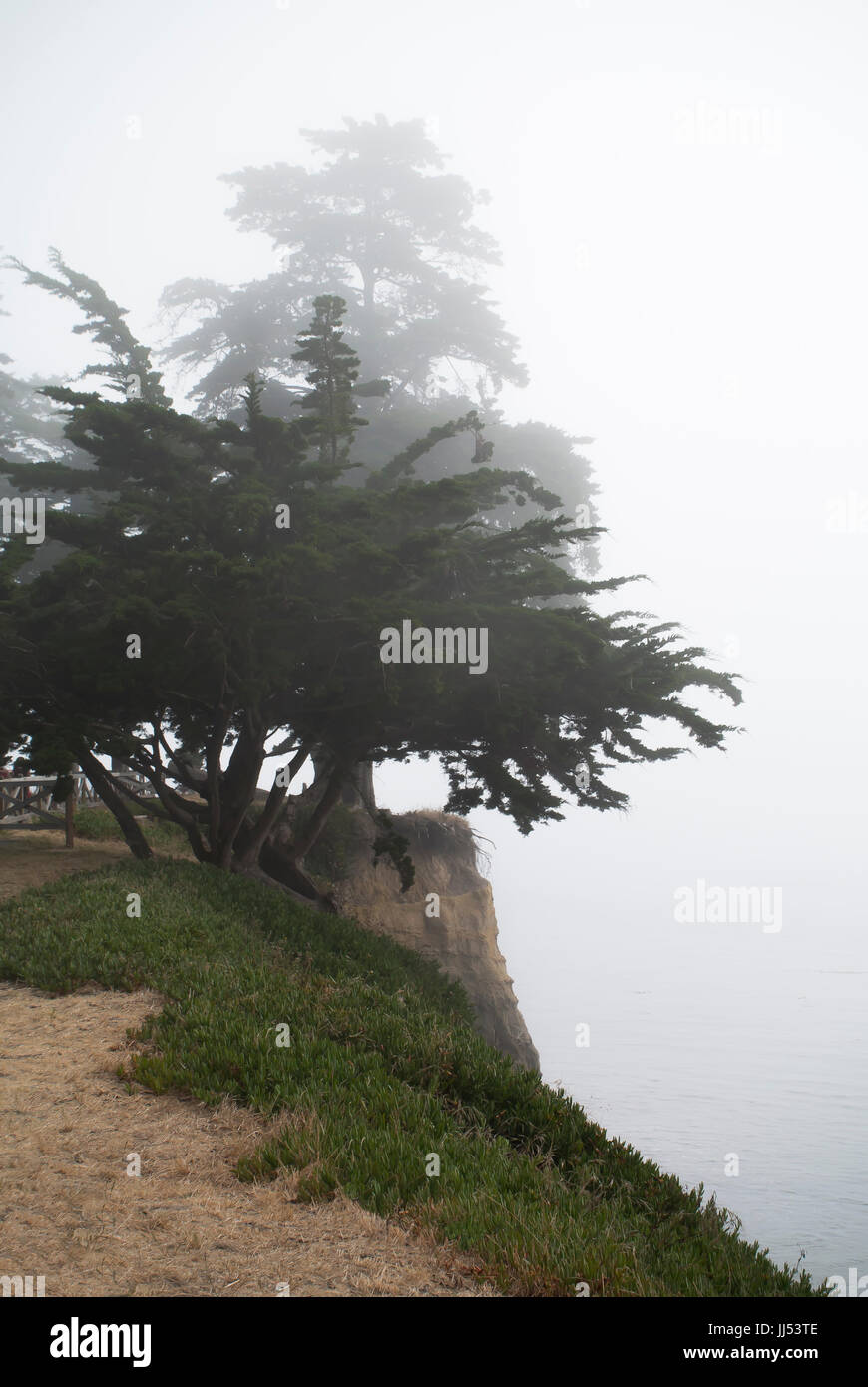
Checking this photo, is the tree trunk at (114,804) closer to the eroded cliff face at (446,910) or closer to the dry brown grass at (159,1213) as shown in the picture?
the eroded cliff face at (446,910)

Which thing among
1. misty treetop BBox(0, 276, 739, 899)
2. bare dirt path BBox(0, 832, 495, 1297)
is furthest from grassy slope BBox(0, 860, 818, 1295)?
misty treetop BBox(0, 276, 739, 899)

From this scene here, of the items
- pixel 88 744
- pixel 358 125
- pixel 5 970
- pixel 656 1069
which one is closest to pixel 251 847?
pixel 88 744

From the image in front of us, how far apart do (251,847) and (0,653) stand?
5.80m

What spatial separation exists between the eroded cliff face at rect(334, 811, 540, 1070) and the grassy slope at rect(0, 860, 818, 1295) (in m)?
10.5

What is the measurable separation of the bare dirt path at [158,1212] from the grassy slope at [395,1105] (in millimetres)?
220

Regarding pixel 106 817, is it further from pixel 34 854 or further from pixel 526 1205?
pixel 526 1205

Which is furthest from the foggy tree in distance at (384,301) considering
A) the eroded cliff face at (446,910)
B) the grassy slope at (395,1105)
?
the grassy slope at (395,1105)

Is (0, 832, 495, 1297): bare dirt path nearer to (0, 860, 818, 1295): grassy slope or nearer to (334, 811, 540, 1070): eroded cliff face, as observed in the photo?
(0, 860, 818, 1295): grassy slope

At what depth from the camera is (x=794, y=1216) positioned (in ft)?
70.9

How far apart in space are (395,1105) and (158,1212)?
1966mm

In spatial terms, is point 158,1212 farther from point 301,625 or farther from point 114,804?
point 114,804

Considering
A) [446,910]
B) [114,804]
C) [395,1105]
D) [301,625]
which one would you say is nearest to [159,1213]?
[395,1105]

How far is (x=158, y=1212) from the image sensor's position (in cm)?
572

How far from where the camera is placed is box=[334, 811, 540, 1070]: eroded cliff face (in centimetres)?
2312
